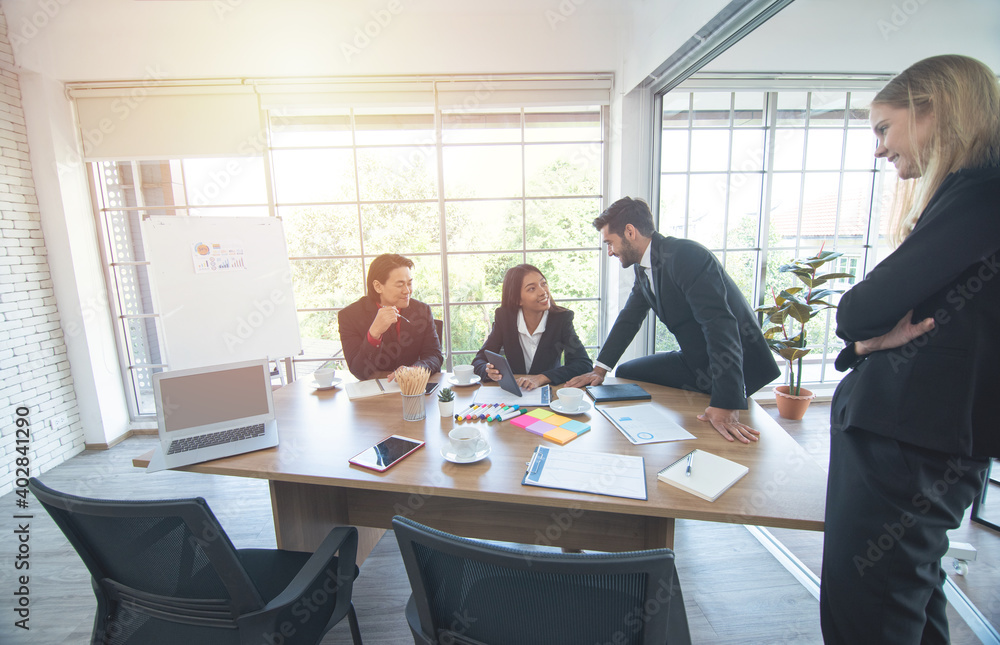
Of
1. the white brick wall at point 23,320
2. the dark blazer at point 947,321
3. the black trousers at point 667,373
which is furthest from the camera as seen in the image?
the white brick wall at point 23,320

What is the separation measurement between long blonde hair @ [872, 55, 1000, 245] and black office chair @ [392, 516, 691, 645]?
1.15m

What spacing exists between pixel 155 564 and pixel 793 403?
4.08 meters

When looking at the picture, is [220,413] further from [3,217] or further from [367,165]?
[3,217]

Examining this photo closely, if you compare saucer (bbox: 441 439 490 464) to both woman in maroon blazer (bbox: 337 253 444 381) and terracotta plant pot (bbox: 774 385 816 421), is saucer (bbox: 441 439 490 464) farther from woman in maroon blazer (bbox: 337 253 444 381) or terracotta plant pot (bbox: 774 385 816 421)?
terracotta plant pot (bbox: 774 385 816 421)

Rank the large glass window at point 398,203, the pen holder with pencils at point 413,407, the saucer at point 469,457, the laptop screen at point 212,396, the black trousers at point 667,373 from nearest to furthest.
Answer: the saucer at point 469,457
the laptop screen at point 212,396
the pen holder with pencils at point 413,407
the black trousers at point 667,373
the large glass window at point 398,203

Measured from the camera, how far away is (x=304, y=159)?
3568mm

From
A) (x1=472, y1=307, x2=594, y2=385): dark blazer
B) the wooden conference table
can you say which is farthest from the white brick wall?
(x1=472, y1=307, x2=594, y2=385): dark blazer

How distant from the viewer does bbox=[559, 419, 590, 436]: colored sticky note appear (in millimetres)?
1564

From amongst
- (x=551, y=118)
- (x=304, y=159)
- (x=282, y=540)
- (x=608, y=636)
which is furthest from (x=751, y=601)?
(x=304, y=159)

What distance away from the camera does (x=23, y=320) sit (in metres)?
3.13

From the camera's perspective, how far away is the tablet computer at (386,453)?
1385 millimetres

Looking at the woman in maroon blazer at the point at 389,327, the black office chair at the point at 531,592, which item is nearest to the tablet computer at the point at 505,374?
the woman in maroon blazer at the point at 389,327

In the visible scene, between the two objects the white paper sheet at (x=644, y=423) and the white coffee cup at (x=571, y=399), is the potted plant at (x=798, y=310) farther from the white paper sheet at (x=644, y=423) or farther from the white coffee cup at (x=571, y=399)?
the white coffee cup at (x=571, y=399)

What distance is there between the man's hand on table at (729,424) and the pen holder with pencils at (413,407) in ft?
3.64
